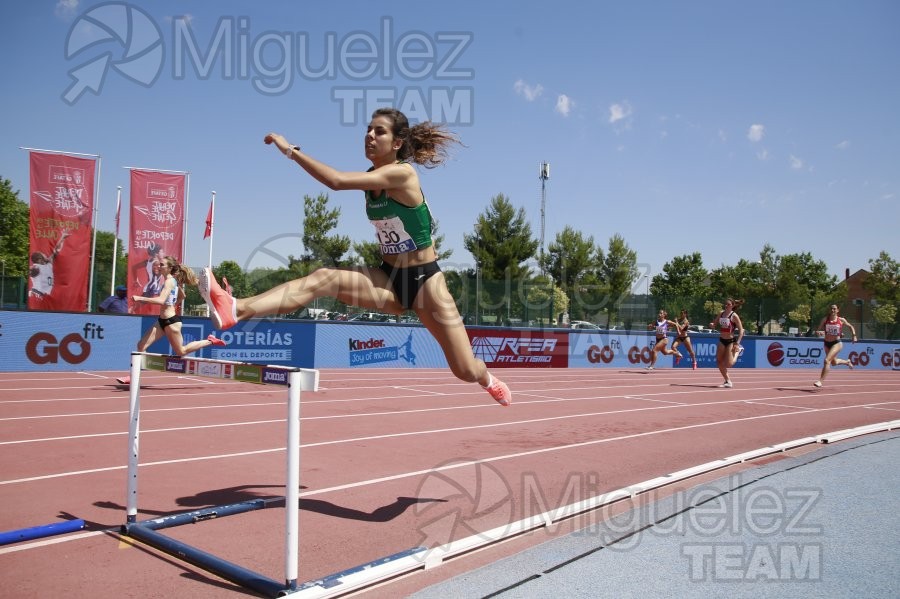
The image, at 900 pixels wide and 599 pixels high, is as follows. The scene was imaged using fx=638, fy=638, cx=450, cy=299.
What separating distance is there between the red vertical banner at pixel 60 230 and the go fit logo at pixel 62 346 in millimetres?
1413

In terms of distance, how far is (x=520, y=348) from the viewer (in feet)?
71.2

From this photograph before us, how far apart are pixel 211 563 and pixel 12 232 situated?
47.9m

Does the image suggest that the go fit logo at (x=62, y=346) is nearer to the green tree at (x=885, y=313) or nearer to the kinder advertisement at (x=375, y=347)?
the kinder advertisement at (x=375, y=347)

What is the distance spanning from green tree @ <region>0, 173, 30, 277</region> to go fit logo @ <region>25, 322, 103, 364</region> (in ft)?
105

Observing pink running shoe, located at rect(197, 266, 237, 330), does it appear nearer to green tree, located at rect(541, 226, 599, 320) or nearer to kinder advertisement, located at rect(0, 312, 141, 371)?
kinder advertisement, located at rect(0, 312, 141, 371)

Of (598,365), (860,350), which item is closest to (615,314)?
(598,365)

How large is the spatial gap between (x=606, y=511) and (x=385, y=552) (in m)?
1.79

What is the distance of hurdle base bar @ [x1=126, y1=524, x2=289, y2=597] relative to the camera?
121 inches

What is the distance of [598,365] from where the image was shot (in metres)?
23.4

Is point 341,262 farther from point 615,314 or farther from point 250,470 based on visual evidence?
point 250,470

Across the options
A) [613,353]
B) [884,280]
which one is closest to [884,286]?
[884,280]

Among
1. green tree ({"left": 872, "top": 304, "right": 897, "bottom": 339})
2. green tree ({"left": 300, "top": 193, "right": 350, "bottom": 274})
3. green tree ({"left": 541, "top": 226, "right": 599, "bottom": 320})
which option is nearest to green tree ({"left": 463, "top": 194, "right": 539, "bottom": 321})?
green tree ({"left": 541, "top": 226, "right": 599, "bottom": 320})

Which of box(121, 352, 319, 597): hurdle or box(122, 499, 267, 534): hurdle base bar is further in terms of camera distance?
box(122, 499, 267, 534): hurdle base bar

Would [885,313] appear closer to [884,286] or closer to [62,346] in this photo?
[884,286]
